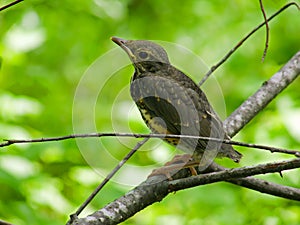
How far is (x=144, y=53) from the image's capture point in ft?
11.8

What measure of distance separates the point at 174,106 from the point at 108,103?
2107mm

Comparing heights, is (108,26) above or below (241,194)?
above

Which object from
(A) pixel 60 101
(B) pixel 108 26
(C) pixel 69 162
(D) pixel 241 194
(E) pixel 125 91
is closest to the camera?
(C) pixel 69 162

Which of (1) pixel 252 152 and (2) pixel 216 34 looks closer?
(1) pixel 252 152

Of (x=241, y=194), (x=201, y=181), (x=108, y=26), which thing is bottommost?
(x=241, y=194)

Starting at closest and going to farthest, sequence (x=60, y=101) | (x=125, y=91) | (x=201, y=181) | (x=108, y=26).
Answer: (x=201, y=181) → (x=60, y=101) → (x=125, y=91) → (x=108, y=26)

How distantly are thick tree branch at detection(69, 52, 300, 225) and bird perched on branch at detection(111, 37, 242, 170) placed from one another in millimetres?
120

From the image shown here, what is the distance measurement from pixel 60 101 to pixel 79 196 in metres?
1.33

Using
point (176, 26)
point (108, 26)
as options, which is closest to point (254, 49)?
point (176, 26)

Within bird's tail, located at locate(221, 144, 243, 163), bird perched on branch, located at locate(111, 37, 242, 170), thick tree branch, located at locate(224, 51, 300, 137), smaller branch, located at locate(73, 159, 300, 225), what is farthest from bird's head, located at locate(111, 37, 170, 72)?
smaller branch, located at locate(73, 159, 300, 225)

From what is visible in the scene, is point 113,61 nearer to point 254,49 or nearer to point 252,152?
point 252,152

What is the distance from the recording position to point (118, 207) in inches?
97.0

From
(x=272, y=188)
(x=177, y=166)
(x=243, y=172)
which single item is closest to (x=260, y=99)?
(x=177, y=166)

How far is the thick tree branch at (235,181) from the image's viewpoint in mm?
2232
